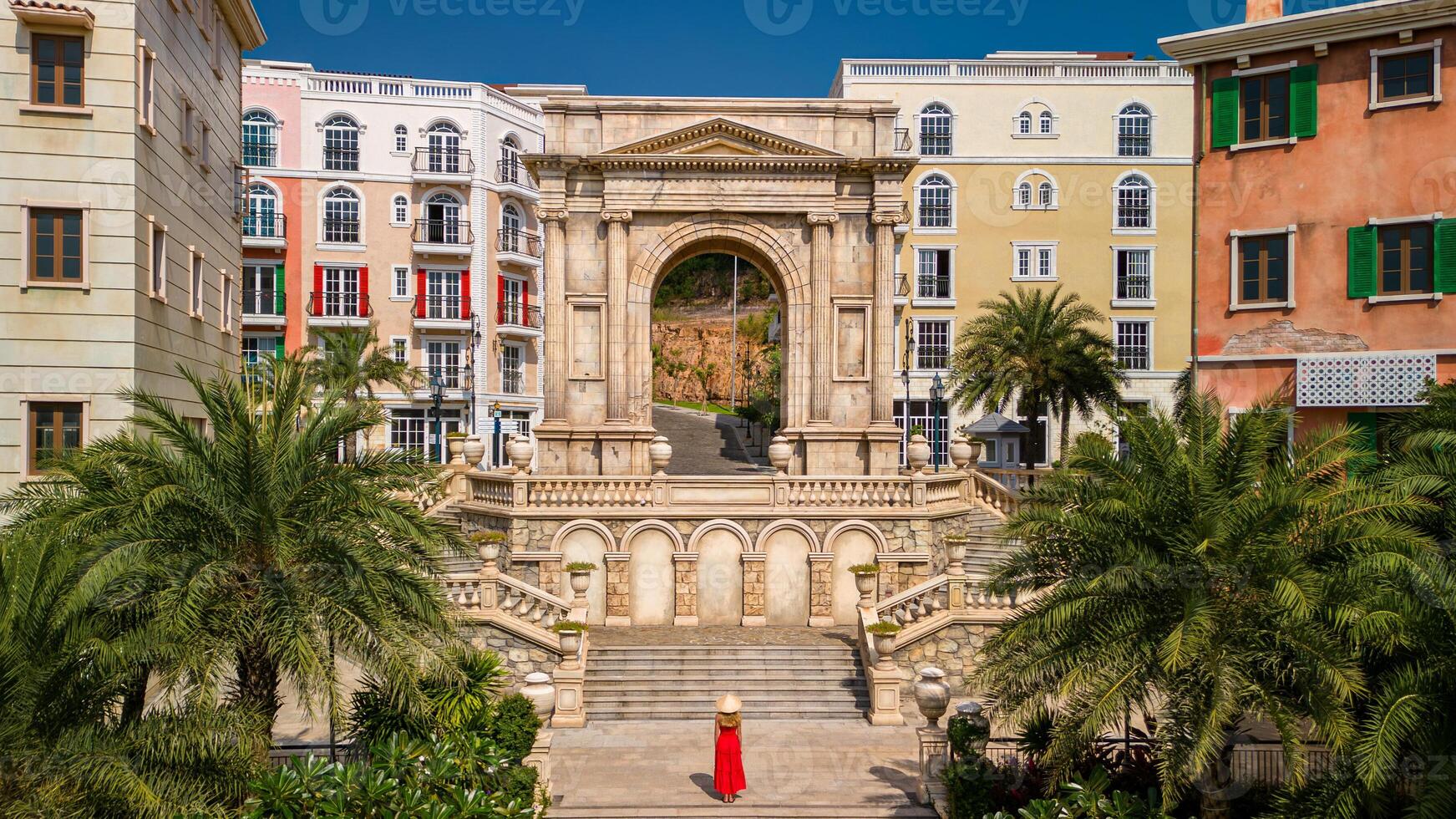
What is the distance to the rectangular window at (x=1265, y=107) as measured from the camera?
26922 mm

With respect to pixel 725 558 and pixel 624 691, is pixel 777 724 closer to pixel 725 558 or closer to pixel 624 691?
pixel 624 691

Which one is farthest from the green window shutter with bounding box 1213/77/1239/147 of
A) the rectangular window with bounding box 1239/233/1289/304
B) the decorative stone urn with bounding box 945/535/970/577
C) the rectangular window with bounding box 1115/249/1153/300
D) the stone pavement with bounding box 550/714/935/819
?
the rectangular window with bounding box 1115/249/1153/300

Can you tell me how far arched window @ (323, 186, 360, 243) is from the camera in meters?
52.3

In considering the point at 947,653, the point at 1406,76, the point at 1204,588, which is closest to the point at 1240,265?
the point at 1406,76

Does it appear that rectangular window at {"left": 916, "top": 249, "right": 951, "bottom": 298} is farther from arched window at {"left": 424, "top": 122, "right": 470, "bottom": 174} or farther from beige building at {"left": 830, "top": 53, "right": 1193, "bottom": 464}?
arched window at {"left": 424, "top": 122, "right": 470, "bottom": 174}

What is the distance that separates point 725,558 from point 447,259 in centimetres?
3161

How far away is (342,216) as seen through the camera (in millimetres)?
52500

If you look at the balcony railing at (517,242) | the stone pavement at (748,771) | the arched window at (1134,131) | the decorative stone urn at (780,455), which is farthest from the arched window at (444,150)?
the stone pavement at (748,771)

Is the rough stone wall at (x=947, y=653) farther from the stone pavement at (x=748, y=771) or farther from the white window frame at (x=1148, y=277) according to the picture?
the white window frame at (x=1148, y=277)

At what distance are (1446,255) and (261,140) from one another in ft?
161

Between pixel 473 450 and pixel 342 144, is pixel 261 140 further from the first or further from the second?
pixel 473 450

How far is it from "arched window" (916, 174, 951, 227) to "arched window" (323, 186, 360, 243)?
94.4 ft

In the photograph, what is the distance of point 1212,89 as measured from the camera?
27.6 metres

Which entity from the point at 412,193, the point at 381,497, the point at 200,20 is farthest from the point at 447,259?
the point at 381,497
